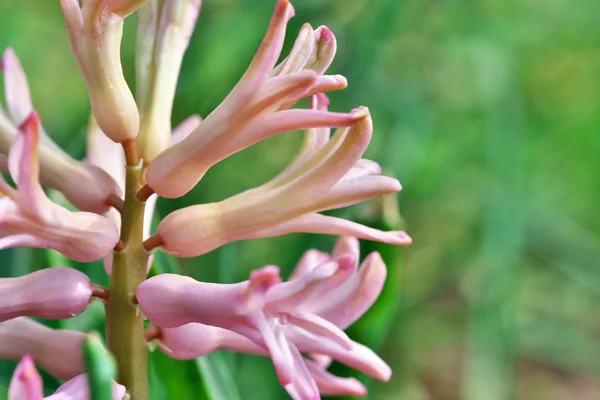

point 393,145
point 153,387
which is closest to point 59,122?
point 393,145

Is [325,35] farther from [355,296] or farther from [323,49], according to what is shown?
[355,296]

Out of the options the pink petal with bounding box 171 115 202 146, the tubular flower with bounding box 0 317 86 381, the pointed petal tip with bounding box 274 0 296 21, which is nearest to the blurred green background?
the pink petal with bounding box 171 115 202 146

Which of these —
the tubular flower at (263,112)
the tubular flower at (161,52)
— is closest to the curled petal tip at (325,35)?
the tubular flower at (263,112)

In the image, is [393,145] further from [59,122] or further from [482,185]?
[59,122]

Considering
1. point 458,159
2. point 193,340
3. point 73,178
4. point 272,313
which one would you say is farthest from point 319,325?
point 458,159

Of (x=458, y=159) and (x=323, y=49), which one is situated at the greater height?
(x=323, y=49)
